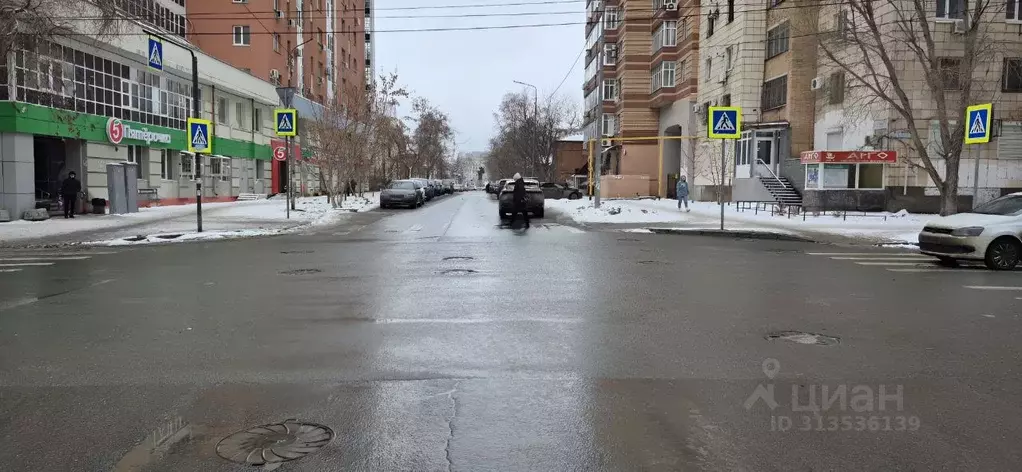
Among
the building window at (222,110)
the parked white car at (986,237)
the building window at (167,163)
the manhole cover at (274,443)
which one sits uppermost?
the building window at (222,110)

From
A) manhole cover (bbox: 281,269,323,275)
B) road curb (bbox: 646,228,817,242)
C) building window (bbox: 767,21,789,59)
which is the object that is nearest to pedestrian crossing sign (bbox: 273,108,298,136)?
road curb (bbox: 646,228,817,242)

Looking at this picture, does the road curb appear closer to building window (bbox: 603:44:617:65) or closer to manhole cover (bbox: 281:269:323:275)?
manhole cover (bbox: 281:269:323:275)

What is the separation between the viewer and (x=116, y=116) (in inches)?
1144

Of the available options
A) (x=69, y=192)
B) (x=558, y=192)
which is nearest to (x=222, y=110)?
→ (x=69, y=192)

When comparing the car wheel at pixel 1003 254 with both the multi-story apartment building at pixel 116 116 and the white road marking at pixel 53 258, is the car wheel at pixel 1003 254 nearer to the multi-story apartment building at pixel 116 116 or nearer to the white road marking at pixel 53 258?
the white road marking at pixel 53 258

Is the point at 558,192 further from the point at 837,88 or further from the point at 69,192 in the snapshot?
the point at 69,192

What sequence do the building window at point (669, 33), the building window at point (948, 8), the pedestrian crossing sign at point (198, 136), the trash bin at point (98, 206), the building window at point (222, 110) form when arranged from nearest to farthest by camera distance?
1. the pedestrian crossing sign at point (198, 136)
2. the trash bin at point (98, 206)
3. the building window at point (948, 8)
4. the building window at point (222, 110)
5. the building window at point (669, 33)

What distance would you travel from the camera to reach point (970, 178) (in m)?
28.9

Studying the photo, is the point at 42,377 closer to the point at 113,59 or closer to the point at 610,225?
the point at 610,225

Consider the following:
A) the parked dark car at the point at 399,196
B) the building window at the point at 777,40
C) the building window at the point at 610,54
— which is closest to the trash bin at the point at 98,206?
the parked dark car at the point at 399,196

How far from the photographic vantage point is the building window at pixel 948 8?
27941 mm

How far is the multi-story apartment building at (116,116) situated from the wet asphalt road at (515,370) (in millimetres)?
13407

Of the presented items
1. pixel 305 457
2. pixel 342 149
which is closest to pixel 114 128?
pixel 342 149

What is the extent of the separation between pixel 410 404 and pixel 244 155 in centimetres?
4188
